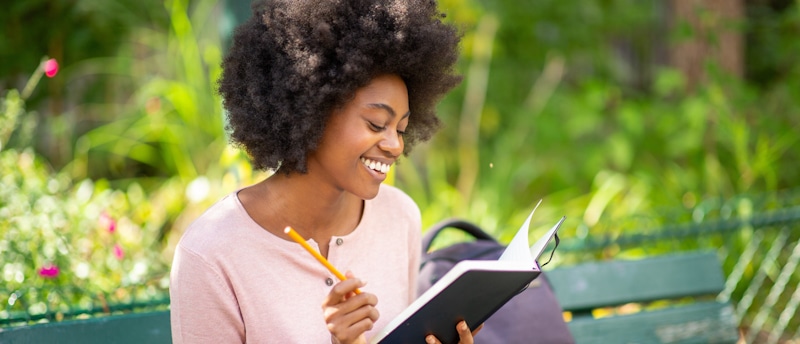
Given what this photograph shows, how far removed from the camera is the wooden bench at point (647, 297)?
3.21 metres

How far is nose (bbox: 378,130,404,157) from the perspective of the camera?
Result: 2.07m

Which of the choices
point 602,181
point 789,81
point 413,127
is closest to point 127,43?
point 602,181

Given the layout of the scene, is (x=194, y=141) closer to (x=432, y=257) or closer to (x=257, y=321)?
(x=432, y=257)

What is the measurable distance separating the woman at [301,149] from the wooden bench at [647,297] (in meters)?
1.20

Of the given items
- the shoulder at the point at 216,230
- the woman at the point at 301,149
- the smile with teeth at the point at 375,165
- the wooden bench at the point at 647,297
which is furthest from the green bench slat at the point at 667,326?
the shoulder at the point at 216,230

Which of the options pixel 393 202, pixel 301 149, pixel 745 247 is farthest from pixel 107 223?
pixel 745 247

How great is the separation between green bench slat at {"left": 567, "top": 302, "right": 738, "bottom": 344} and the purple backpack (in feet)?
1.43

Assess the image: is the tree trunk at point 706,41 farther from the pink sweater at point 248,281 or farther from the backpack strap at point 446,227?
the pink sweater at point 248,281

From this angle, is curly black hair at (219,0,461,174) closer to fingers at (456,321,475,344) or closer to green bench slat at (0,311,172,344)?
fingers at (456,321,475,344)

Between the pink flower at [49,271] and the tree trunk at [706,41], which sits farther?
the tree trunk at [706,41]

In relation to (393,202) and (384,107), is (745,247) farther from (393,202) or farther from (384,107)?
(384,107)

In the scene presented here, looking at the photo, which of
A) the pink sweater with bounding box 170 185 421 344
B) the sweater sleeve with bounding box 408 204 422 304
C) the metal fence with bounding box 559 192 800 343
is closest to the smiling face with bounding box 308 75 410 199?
Answer: the pink sweater with bounding box 170 185 421 344

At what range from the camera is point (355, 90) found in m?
2.07

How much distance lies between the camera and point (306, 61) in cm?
202
